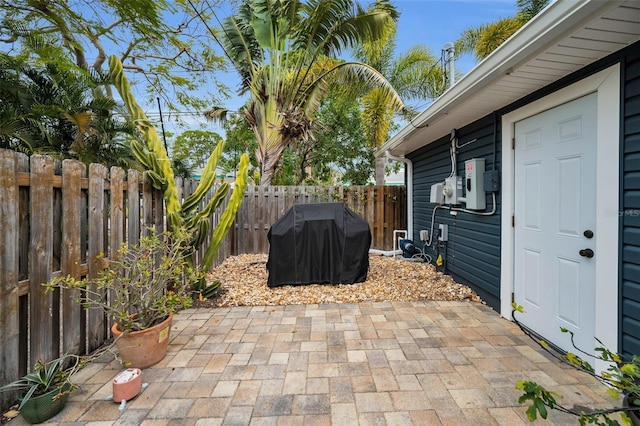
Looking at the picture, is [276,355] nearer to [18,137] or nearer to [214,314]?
[214,314]

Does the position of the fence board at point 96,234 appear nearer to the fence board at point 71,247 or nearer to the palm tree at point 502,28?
the fence board at point 71,247

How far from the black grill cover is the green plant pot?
2724 mm

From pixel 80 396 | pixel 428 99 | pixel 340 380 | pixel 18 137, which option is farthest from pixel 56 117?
pixel 428 99

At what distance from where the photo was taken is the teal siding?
193cm

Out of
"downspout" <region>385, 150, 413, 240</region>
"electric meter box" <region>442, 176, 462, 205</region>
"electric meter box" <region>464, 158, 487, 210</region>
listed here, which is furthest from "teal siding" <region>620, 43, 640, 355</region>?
"downspout" <region>385, 150, 413, 240</region>

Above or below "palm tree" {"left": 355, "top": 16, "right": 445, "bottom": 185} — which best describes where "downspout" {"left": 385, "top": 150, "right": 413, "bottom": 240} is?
below

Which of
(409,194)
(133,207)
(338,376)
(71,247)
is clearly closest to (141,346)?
(71,247)

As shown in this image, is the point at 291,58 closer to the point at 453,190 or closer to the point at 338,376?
the point at 453,190

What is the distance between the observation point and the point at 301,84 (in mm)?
6973

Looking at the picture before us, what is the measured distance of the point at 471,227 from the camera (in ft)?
13.6

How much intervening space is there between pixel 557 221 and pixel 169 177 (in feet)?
13.2

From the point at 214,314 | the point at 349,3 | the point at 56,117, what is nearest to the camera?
the point at 214,314

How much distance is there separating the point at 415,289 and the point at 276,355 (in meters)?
2.45

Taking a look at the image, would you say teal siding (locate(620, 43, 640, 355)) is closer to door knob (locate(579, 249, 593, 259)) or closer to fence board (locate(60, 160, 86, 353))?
door knob (locate(579, 249, 593, 259))
